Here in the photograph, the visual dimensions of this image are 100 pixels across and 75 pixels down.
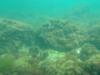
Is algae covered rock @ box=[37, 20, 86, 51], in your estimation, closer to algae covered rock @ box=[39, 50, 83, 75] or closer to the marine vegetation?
the marine vegetation

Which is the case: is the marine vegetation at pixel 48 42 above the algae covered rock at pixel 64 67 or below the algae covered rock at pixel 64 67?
below

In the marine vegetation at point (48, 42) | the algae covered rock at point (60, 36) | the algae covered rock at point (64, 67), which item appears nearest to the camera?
the algae covered rock at point (64, 67)

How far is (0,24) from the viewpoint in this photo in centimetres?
1578

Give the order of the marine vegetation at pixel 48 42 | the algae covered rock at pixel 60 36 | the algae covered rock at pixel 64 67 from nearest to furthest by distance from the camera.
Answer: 1. the algae covered rock at pixel 64 67
2. the marine vegetation at pixel 48 42
3. the algae covered rock at pixel 60 36

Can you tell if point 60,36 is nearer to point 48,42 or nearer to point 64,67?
point 48,42

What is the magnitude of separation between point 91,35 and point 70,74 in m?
8.15

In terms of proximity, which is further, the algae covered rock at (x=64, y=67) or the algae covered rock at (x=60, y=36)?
the algae covered rock at (x=60, y=36)

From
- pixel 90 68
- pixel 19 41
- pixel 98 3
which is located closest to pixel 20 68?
pixel 90 68

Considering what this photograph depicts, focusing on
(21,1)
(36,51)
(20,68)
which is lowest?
→ (21,1)

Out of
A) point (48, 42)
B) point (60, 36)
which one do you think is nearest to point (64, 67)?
point (48, 42)

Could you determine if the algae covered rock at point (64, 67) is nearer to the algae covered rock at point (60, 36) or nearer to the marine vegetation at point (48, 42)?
the marine vegetation at point (48, 42)

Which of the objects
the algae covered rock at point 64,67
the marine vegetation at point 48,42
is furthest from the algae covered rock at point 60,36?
the algae covered rock at point 64,67

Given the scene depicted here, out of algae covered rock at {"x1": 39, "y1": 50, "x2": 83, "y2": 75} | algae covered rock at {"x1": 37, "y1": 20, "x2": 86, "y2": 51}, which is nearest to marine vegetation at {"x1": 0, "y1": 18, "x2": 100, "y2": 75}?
algae covered rock at {"x1": 37, "y1": 20, "x2": 86, "y2": 51}

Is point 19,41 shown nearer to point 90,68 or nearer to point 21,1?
point 90,68
